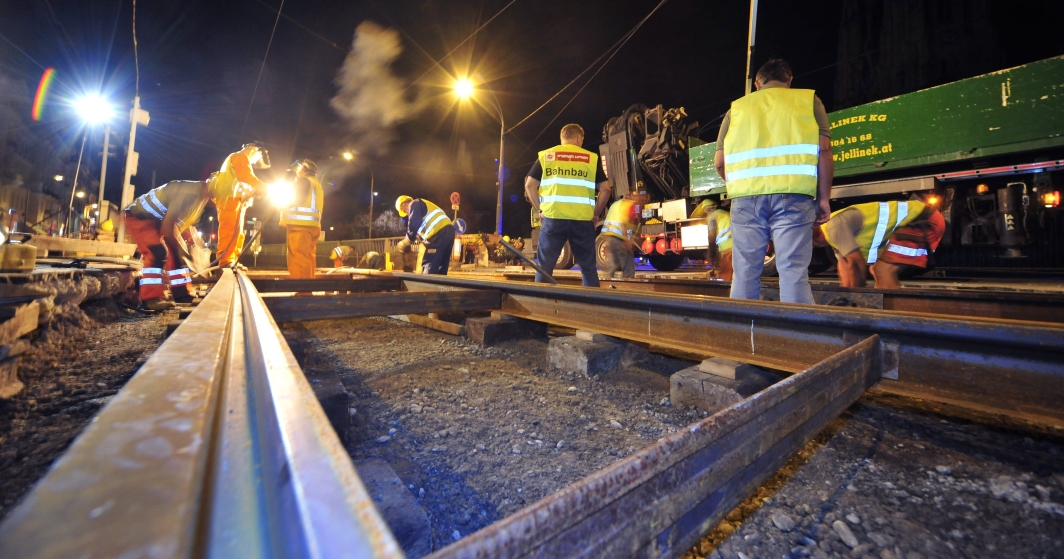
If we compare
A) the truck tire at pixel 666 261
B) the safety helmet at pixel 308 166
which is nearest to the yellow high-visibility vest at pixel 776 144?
the safety helmet at pixel 308 166

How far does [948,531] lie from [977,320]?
763mm

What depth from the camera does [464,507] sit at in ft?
4.46

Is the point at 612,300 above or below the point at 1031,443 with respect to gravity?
above

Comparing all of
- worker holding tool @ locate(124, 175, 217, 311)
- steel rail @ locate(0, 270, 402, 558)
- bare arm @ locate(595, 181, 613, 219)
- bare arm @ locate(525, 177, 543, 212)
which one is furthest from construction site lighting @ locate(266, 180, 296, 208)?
steel rail @ locate(0, 270, 402, 558)

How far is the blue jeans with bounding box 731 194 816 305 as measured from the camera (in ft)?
9.34

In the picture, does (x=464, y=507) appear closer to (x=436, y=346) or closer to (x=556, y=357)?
(x=556, y=357)

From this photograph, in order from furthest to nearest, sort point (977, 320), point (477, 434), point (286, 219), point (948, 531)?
point (286, 219) < point (477, 434) < point (977, 320) < point (948, 531)

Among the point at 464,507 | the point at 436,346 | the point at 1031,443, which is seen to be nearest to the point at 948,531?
the point at 1031,443

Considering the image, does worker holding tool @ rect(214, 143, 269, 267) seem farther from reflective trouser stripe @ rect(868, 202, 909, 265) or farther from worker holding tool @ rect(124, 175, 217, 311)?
reflective trouser stripe @ rect(868, 202, 909, 265)

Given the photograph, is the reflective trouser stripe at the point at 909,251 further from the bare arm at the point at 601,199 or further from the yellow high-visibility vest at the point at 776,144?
the bare arm at the point at 601,199

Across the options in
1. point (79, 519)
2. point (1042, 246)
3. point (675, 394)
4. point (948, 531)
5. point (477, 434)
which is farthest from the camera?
point (1042, 246)

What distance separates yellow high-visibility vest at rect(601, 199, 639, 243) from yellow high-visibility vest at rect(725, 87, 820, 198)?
133 inches

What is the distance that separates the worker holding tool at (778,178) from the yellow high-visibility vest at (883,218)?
1.59m

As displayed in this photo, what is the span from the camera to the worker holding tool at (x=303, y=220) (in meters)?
5.89
